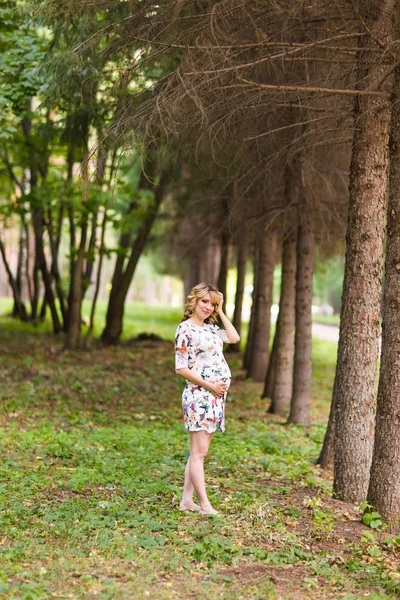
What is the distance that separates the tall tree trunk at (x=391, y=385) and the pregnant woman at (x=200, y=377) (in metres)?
1.39

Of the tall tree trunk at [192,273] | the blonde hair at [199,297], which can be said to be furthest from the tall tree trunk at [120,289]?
the blonde hair at [199,297]

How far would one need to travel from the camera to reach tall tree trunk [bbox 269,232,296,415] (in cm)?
1256

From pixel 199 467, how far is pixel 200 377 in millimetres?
790

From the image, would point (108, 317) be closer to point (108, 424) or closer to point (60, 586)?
point (108, 424)

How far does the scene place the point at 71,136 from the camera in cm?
1039

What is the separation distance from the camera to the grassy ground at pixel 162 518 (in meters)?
4.67

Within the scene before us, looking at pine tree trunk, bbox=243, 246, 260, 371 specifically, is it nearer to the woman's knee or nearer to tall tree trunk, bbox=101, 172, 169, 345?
tall tree trunk, bbox=101, 172, 169, 345

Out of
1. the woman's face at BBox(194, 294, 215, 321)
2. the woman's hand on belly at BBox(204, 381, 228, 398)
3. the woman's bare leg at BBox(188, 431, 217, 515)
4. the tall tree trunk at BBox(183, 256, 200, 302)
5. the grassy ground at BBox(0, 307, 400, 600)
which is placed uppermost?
the tall tree trunk at BBox(183, 256, 200, 302)

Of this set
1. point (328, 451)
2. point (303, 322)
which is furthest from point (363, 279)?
point (303, 322)

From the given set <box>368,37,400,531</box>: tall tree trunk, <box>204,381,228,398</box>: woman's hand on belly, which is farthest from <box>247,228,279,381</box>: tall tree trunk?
<box>204,381,228,398</box>: woman's hand on belly

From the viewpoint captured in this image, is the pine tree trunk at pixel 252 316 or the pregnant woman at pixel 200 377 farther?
the pine tree trunk at pixel 252 316

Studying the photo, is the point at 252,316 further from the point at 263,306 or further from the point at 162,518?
the point at 162,518

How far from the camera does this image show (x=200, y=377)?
5.82 meters

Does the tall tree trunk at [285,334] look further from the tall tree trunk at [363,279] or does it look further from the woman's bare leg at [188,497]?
the woman's bare leg at [188,497]
